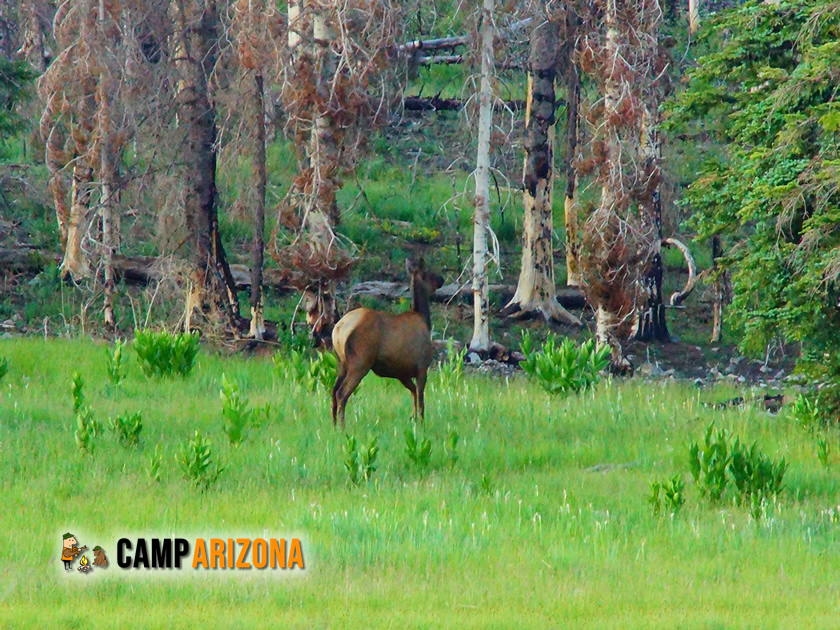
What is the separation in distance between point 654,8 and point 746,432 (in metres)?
8.12

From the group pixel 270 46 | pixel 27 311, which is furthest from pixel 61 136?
pixel 270 46

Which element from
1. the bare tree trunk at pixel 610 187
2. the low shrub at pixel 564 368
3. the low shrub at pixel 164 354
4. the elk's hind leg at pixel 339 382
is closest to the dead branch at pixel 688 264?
the bare tree trunk at pixel 610 187

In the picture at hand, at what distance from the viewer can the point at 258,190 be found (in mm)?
18109

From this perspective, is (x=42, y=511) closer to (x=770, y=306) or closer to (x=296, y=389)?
(x=296, y=389)

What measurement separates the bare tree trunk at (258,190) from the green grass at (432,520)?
5.91 metres

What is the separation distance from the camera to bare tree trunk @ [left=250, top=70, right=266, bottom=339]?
57.5ft

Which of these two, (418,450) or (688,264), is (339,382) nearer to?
(418,450)

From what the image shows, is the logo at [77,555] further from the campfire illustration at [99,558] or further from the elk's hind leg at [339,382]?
the elk's hind leg at [339,382]

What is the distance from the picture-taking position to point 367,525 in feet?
25.1

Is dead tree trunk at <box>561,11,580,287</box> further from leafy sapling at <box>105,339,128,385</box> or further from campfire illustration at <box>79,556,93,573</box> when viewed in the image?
campfire illustration at <box>79,556,93,573</box>

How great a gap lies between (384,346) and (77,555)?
4.48 m

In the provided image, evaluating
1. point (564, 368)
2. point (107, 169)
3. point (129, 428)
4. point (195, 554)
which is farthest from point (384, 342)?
point (107, 169)

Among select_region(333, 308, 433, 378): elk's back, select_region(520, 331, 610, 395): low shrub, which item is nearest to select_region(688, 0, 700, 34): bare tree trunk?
select_region(520, 331, 610, 395): low shrub

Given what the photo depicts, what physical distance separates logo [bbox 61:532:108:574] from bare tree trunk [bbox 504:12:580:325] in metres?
15.0
